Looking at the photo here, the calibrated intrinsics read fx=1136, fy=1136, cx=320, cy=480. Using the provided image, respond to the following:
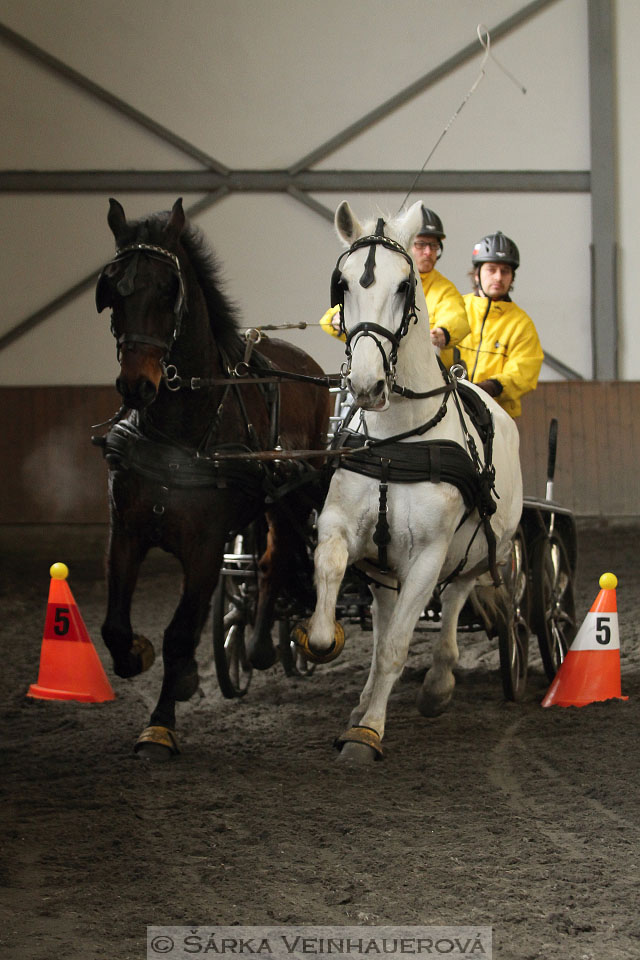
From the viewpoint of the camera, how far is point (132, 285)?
3.80 metres

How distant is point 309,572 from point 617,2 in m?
8.96

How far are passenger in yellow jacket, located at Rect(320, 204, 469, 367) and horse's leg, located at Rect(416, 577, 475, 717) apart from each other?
3.83ft

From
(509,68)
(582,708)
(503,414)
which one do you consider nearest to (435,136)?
(509,68)

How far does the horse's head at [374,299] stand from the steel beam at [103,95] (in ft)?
27.0

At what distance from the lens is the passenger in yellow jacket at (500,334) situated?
557 centimetres

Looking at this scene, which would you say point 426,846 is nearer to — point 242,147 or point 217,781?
point 217,781

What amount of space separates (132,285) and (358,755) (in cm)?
180

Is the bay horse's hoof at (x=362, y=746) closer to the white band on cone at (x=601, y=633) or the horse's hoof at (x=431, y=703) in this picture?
the horse's hoof at (x=431, y=703)

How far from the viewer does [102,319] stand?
11.7m

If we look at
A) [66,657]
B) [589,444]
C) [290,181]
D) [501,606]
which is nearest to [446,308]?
[501,606]

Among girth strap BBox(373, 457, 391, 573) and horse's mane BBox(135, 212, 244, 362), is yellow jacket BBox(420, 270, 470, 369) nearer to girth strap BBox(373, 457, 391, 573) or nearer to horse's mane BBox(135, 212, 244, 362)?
horse's mane BBox(135, 212, 244, 362)

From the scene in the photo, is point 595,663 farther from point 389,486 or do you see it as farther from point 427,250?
point 427,250

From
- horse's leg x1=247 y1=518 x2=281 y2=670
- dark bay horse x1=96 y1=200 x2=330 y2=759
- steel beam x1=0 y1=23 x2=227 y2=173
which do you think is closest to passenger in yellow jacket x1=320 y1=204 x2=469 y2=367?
dark bay horse x1=96 y1=200 x2=330 y2=759

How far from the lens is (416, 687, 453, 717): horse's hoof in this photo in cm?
467
